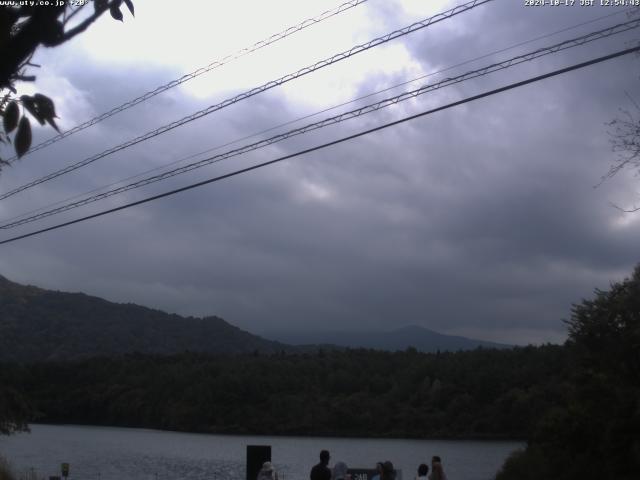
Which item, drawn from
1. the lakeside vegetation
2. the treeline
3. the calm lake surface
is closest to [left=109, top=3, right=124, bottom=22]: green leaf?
the lakeside vegetation

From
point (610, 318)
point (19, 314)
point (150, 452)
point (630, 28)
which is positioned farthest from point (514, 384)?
point (19, 314)

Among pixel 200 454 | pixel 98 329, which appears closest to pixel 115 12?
pixel 200 454

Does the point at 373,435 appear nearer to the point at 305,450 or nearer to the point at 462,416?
the point at 462,416

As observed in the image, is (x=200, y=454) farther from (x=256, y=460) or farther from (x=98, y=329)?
(x=98, y=329)

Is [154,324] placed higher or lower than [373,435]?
higher

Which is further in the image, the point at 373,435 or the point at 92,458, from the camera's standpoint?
the point at 373,435

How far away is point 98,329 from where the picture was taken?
151125mm

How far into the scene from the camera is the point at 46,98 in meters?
3.86

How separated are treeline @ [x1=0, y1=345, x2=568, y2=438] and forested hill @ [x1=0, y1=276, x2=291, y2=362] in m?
43.4

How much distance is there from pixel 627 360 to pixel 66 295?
156779 millimetres

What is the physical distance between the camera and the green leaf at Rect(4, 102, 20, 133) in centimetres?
383

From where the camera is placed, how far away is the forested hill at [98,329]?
136250 mm

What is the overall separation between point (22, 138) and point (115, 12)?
111cm

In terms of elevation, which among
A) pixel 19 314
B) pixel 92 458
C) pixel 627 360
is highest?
pixel 19 314
